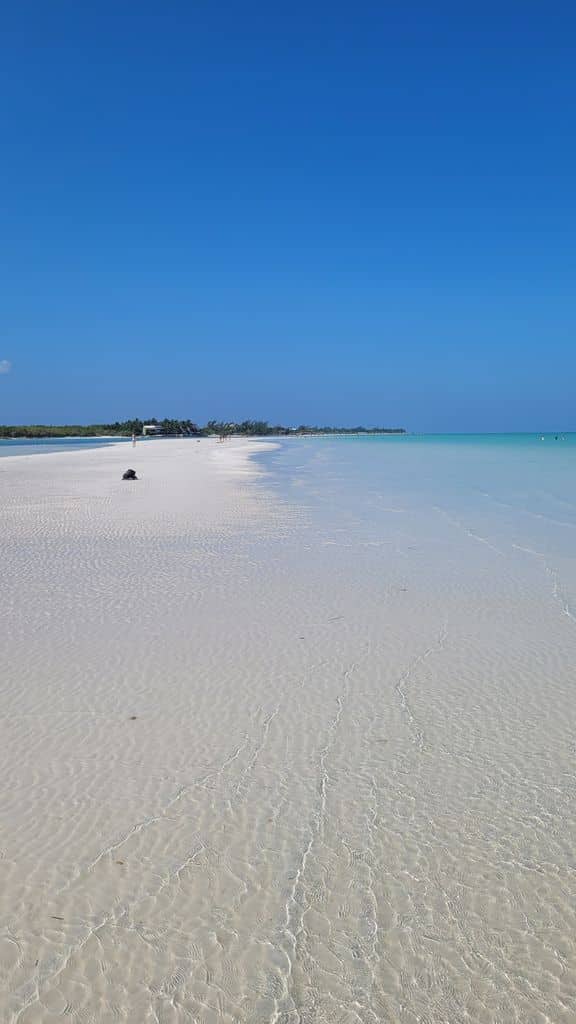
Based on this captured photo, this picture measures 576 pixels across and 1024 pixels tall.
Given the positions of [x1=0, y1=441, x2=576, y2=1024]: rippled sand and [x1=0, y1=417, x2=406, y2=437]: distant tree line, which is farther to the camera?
[x1=0, y1=417, x2=406, y2=437]: distant tree line

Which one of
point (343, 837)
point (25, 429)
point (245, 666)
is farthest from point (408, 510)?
point (25, 429)

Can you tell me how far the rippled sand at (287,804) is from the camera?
257 centimetres

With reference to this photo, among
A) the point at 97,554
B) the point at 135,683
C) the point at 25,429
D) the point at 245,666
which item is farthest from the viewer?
the point at 25,429

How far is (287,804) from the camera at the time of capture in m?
3.68

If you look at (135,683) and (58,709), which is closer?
(58,709)

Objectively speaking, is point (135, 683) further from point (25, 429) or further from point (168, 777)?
→ point (25, 429)

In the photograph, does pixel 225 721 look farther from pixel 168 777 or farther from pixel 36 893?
pixel 36 893

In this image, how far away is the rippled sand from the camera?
2.57 m

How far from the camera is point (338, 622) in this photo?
709 cm

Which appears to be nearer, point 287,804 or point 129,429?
point 287,804

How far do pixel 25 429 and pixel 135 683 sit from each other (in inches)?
5094

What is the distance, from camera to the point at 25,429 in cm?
12375

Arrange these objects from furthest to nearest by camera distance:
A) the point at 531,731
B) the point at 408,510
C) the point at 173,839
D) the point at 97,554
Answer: the point at 408,510, the point at 97,554, the point at 531,731, the point at 173,839

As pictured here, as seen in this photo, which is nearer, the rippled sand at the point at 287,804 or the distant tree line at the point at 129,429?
the rippled sand at the point at 287,804
